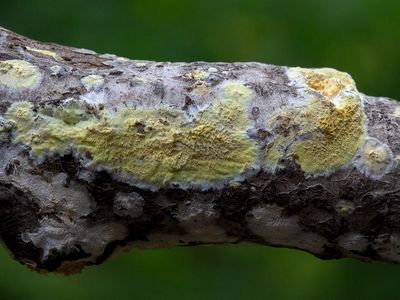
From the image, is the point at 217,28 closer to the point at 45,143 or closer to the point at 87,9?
the point at 87,9

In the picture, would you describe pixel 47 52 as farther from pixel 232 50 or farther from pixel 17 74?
pixel 232 50

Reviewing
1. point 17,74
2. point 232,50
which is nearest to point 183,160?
point 17,74

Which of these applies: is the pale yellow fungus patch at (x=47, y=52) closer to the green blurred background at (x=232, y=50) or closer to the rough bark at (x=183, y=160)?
the rough bark at (x=183, y=160)

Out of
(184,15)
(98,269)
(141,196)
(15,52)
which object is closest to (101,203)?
(141,196)

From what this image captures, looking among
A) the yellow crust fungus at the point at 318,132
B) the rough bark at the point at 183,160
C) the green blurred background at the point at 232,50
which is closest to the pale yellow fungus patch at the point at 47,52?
the rough bark at the point at 183,160

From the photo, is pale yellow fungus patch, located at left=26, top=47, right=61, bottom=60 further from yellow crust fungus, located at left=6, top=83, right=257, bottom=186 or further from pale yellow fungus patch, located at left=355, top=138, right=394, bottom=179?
pale yellow fungus patch, located at left=355, top=138, right=394, bottom=179

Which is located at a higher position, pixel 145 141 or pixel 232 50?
pixel 232 50

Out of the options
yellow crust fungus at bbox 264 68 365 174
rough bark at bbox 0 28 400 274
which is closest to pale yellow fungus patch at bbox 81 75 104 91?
rough bark at bbox 0 28 400 274

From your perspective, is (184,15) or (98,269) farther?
(98,269)
